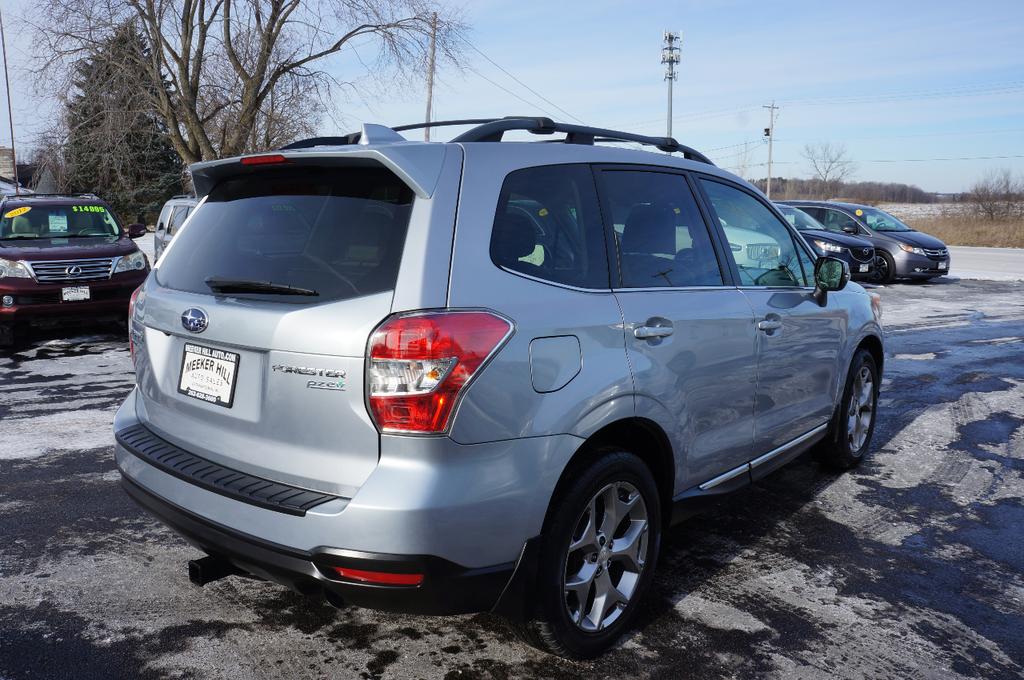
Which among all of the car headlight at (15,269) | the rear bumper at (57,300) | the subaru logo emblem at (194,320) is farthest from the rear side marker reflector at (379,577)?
the car headlight at (15,269)

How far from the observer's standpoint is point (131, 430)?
3.22 metres

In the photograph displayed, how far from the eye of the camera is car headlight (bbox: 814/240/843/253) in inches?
673

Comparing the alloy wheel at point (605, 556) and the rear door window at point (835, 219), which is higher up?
the rear door window at point (835, 219)

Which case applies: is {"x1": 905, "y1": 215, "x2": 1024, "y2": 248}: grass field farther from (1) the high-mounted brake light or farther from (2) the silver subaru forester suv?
(1) the high-mounted brake light

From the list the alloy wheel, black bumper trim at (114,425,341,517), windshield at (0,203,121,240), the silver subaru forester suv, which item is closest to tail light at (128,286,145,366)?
the silver subaru forester suv

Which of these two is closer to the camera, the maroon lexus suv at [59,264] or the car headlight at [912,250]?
the maroon lexus suv at [59,264]

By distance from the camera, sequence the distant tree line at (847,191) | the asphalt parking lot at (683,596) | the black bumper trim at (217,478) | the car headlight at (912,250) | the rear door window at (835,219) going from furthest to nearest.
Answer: the distant tree line at (847,191) → the rear door window at (835,219) → the car headlight at (912,250) → the asphalt parking lot at (683,596) → the black bumper trim at (217,478)

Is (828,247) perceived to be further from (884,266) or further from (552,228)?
(552,228)

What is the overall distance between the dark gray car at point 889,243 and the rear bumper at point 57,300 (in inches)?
579

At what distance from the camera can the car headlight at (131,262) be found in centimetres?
971

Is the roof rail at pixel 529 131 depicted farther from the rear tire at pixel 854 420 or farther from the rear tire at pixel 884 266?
the rear tire at pixel 884 266

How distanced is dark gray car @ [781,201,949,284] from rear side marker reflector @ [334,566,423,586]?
59.1 feet

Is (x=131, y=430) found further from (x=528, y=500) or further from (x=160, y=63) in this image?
(x=160, y=63)

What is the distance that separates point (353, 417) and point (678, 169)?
2.04 m
